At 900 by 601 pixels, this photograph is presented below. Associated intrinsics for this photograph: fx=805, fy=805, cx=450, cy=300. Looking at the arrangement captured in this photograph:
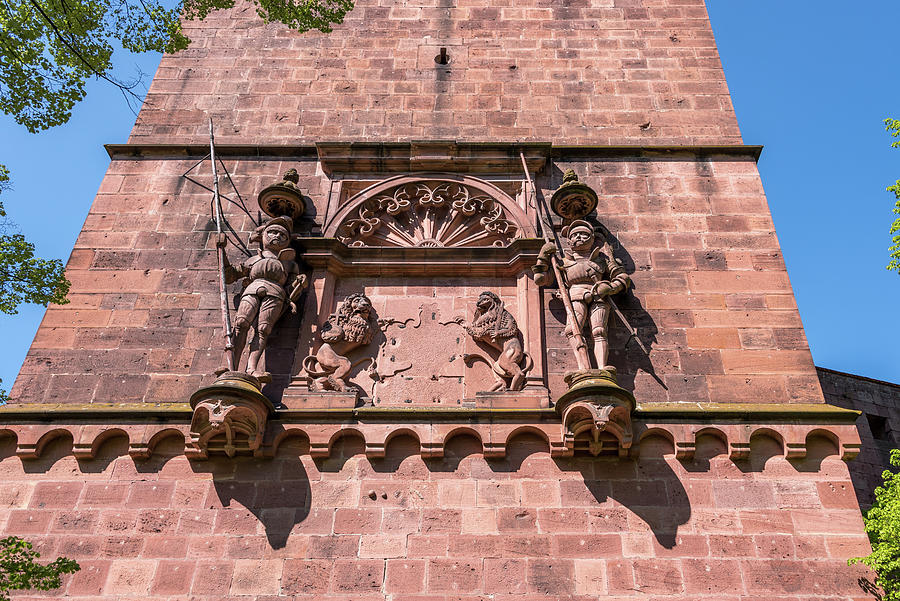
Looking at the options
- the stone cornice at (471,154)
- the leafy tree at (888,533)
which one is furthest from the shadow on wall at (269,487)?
the leafy tree at (888,533)

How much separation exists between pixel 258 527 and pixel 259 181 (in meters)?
4.90

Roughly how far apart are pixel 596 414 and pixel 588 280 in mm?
1986

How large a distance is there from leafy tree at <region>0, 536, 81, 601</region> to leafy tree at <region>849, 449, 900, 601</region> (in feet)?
24.9

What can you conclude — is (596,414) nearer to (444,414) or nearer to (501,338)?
(444,414)

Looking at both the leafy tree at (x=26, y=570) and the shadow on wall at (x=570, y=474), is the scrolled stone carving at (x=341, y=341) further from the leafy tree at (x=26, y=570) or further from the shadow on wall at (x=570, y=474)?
the leafy tree at (x=26, y=570)

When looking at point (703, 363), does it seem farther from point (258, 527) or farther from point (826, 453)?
point (258, 527)

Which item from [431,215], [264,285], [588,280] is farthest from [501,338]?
[264,285]

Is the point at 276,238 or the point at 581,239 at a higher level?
the point at 581,239

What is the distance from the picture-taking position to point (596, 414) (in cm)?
716

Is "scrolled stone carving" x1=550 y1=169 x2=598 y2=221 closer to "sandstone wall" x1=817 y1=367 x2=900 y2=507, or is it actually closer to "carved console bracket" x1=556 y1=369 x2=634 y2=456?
"carved console bracket" x1=556 y1=369 x2=634 y2=456

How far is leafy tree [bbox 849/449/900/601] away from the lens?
370 inches

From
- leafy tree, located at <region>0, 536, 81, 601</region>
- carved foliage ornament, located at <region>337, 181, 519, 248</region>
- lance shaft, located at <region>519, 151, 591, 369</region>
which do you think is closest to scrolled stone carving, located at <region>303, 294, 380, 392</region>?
carved foliage ornament, located at <region>337, 181, 519, 248</region>

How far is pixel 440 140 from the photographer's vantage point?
10.7 metres

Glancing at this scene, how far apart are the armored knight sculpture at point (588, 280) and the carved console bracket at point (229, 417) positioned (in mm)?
3125
